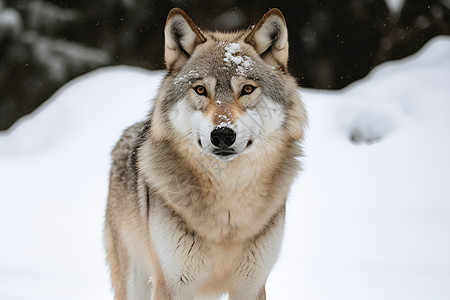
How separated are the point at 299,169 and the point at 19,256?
375 centimetres

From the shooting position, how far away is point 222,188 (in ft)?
10.6

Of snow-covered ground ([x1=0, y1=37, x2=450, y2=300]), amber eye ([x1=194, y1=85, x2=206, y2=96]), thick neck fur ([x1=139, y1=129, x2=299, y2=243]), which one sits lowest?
snow-covered ground ([x1=0, y1=37, x2=450, y2=300])

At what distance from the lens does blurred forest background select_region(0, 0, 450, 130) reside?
10.2m

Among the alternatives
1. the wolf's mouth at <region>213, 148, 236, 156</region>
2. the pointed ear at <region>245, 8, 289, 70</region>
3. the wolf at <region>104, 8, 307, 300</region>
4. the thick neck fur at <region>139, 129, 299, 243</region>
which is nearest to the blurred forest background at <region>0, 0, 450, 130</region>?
the pointed ear at <region>245, 8, 289, 70</region>

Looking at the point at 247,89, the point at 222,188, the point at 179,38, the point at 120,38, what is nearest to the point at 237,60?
the point at 247,89

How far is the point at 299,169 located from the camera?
11.2ft

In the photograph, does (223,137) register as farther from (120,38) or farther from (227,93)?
(120,38)

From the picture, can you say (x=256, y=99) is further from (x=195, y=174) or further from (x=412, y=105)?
(x=412, y=105)

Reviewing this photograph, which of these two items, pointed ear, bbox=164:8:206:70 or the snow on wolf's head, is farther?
pointed ear, bbox=164:8:206:70

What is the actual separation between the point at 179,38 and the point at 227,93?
59cm

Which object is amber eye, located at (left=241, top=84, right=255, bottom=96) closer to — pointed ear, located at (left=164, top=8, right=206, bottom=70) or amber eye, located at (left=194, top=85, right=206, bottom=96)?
amber eye, located at (left=194, top=85, right=206, bottom=96)

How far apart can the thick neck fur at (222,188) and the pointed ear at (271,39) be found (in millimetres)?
558

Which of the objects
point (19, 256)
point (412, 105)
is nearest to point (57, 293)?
point (19, 256)

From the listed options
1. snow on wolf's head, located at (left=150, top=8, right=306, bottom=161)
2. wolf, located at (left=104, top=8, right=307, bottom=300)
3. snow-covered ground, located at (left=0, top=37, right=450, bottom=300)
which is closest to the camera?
snow on wolf's head, located at (left=150, top=8, right=306, bottom=161)
